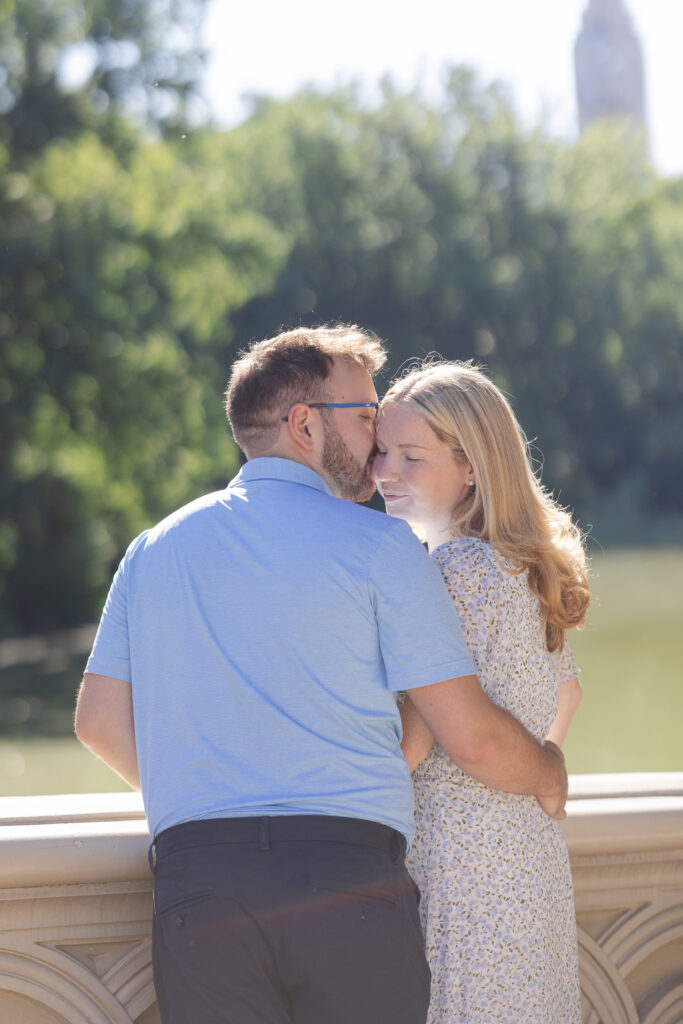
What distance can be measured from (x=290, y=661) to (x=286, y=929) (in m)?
0.36

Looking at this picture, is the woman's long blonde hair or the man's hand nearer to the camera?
the man's hand

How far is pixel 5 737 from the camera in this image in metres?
13.5

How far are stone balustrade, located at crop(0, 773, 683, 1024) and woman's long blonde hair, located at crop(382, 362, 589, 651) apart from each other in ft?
1.11

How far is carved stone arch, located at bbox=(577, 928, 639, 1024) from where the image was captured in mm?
2252

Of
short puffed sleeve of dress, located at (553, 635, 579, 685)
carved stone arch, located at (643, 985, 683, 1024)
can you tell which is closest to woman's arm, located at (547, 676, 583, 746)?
short puffed sleeve of dress, located at (553, 635, 579, 685)

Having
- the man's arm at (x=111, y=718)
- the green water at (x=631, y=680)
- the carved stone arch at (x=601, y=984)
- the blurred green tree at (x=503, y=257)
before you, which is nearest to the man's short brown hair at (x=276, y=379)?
the man's arm at (x=111, y=718)

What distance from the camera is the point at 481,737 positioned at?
6.35 feet

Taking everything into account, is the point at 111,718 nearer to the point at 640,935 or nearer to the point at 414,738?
the point at 414,738

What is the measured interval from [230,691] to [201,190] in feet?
59.6

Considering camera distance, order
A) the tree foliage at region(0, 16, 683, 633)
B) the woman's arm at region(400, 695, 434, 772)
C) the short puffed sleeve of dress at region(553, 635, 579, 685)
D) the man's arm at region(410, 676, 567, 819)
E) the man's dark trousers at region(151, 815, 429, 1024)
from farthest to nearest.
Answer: the tree foliage at region(0, 16, 683, 633) < the short puffed sleeve of dress at region(553, 635, 579, 685) < the woman's arm at region(400, 695, 434, 772) < the man's arm at region(410, 676, 567, 819) < the man's dark trousers at region(151, 815, 429, 1024)

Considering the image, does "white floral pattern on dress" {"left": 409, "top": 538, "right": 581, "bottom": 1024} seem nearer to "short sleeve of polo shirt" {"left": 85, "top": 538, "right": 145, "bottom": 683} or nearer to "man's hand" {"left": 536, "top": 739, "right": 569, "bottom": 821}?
"man's hand" {"left": 536, "top": 739, "right": 569, "bottom": 821}

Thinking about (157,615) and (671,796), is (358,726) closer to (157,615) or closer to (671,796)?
(157,615)

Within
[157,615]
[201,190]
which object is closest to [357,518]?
[157,615]

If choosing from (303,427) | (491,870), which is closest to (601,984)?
(491,870)
